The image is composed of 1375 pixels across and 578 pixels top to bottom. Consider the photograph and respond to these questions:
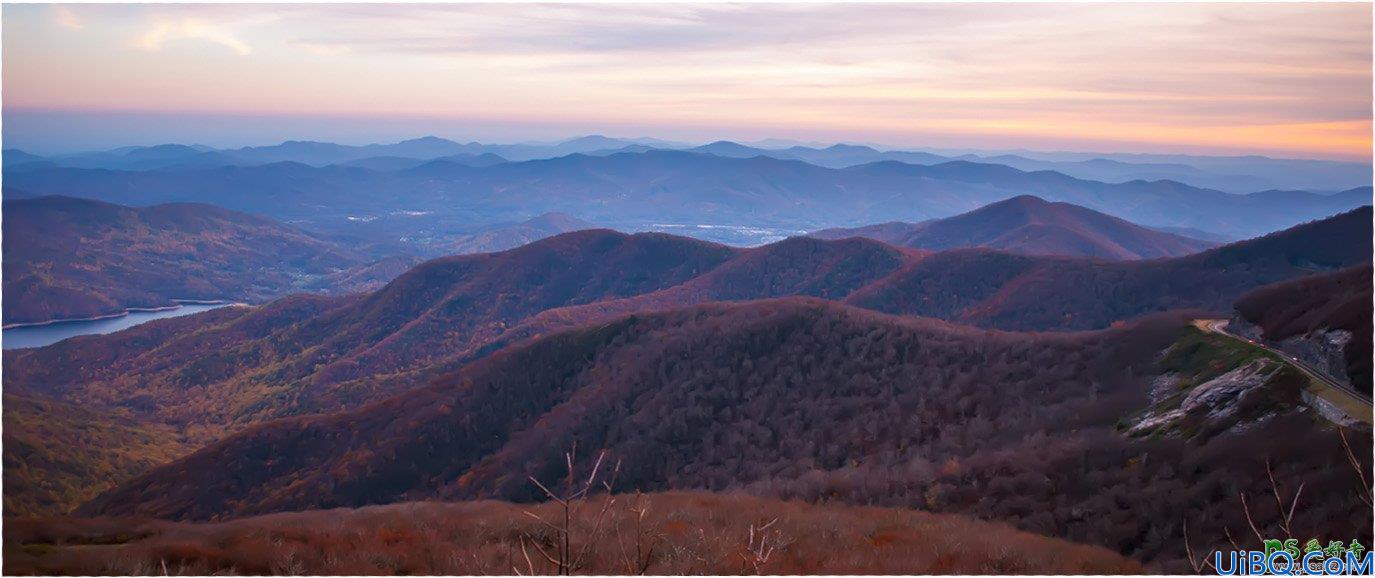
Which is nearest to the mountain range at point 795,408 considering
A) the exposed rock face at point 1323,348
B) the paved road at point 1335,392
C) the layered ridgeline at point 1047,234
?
the paved road at point 1335,392

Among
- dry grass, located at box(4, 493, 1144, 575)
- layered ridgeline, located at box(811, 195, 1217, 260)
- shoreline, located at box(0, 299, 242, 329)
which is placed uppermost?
dry grass, located at box(4, 493, 1144, 575)

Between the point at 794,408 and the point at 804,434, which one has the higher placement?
the point at 794,408

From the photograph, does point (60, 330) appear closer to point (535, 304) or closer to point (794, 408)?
point (535, 304)

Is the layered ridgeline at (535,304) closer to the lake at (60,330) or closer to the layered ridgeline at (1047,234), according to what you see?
the lake at (60,330)

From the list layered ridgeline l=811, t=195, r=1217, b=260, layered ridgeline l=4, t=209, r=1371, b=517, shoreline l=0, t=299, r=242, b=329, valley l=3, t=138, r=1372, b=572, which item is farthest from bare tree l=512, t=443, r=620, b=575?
shoreline l=0, t=299, r=242, b=329


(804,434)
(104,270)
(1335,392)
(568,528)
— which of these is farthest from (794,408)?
(104,270)

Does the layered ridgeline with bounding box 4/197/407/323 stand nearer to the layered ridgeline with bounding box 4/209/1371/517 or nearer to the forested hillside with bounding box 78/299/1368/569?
the layered ridgeline with bounding box 4/209/1371/517

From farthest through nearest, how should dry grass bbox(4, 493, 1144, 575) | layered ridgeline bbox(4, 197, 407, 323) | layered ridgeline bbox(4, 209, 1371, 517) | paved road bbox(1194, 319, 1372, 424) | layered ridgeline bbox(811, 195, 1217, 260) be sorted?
layered ridgeline bbox(811, 195, 1217, 260) < layered ridgeline bbox(4, 197, 407, 323) < layered ridgeline bbox(4, 209, 1371, 517) < paved road bbox(1194, 319, 1372, 424) < dry grass bbox(4, 493, 1144, 575)
